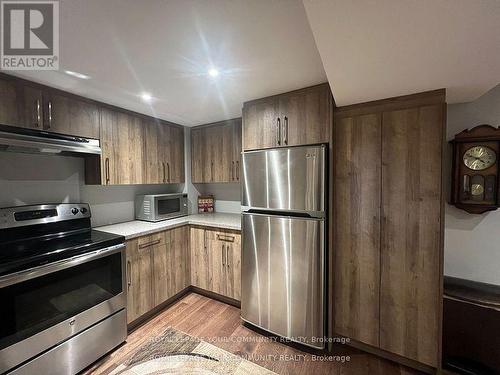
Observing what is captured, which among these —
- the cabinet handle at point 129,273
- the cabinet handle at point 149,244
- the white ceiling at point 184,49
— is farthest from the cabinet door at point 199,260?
the white ceiling at point 184,49

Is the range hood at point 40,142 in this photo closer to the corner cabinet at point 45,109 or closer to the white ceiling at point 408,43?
the corner cabinet at point 45,109

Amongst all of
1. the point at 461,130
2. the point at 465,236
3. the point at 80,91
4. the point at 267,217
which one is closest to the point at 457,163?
the point at 461,130

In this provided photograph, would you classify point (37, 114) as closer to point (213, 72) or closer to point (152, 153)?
point (152, 153)

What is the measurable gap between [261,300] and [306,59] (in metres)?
1.98

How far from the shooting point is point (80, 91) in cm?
176

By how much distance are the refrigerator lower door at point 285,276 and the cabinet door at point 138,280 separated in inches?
38.5

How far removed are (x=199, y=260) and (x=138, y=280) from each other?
27.3 inches

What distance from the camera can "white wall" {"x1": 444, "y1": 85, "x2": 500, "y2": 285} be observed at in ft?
5.19

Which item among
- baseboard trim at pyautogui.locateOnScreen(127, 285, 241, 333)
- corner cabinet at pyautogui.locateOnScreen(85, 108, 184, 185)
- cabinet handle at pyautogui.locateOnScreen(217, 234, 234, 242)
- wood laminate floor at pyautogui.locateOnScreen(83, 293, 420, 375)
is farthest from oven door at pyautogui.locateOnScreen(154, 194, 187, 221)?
wood laminate floor at pyautogui.locateOnScreen(83, 293, 420, 375)

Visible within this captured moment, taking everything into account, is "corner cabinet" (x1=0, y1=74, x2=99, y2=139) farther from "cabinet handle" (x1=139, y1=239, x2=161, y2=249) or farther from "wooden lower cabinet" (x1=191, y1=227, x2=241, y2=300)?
"wooden lower cabinet" (x1=191, y1=227, x2=241, y2=300)

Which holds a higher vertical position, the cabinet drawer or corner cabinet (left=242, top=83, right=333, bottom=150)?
corner cabinet (left=242, top=83, right=333, bottom=150)

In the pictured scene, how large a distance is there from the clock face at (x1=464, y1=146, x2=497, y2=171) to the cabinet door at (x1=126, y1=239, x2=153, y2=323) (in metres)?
2.90

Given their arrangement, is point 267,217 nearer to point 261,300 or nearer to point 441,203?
point 261,300

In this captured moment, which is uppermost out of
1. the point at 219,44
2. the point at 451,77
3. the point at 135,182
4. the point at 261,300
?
the point at 219,44
